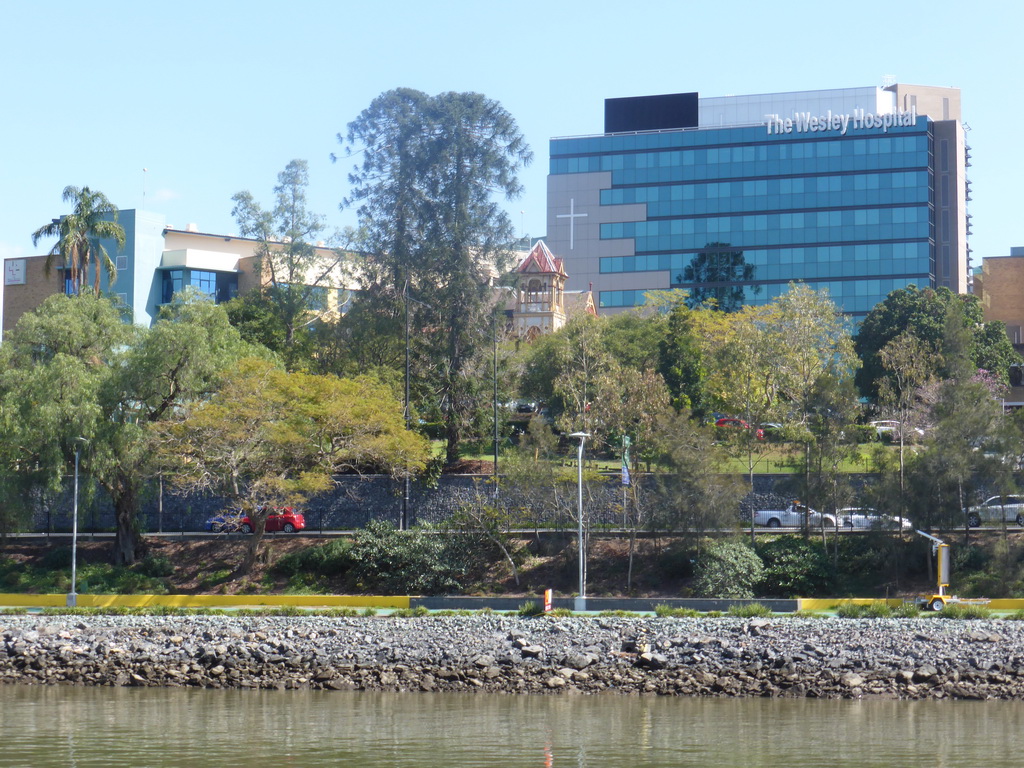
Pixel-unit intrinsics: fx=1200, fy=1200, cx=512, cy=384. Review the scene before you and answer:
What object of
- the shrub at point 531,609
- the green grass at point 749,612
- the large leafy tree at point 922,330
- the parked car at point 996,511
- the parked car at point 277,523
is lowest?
the shrub at point 531,609

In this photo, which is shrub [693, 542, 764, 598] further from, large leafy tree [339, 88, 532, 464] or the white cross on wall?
the white cross on wall

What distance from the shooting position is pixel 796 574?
154 ft

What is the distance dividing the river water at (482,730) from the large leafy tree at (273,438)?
1647cm

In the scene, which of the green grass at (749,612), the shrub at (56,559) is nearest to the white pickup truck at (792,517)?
the green grass at (749,612)

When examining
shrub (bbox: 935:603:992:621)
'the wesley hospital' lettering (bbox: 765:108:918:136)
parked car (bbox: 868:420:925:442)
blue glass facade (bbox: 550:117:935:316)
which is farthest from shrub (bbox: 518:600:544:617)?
'the wesley hospital' lettering (bbox: 765:108:918:136)

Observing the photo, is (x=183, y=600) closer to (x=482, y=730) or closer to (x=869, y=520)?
(x=482, y=730)

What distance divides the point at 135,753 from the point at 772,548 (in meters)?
29.2

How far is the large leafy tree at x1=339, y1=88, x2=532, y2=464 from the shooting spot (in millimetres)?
64562

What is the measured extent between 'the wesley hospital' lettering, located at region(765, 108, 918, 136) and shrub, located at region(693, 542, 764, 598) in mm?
76646

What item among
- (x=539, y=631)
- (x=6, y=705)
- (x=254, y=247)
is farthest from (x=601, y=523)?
(x=254, y=247)

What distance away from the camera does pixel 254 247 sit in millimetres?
100875

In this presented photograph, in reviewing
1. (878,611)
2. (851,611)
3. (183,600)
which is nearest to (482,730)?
(851,611)

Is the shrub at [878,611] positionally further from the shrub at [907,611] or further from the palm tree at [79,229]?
the palm tree at [79,229]

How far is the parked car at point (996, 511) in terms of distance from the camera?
4775cm
